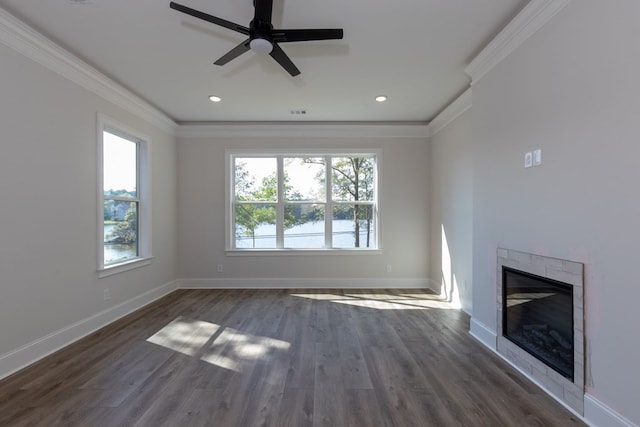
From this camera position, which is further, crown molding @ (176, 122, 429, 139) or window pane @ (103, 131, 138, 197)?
crown molding @ (176, 122, 429, 139)

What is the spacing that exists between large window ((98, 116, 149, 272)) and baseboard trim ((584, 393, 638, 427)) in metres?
4.38

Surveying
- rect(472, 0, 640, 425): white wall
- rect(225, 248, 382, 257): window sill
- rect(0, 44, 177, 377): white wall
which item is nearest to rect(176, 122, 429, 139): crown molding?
rect(0, 44, 177, 377): white wall

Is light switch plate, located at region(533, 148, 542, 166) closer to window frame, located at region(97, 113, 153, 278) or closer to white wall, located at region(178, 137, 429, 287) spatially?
white wall, located at region(178, 137, 429, 287)

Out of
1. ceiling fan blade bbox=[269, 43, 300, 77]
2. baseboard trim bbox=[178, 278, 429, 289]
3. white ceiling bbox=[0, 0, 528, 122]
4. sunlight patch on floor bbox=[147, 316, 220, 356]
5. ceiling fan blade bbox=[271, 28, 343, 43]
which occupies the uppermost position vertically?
white ceiling bbox=[0, 0, 528, 122]

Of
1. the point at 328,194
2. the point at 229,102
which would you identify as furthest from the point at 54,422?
the point at 328,194

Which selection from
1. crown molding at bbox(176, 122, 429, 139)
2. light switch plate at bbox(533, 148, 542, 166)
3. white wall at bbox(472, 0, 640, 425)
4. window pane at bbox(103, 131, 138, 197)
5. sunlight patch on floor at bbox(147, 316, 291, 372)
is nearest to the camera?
white wall at bbox(472, 0, 640, 425)

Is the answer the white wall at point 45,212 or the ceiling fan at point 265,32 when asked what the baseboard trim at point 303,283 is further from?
the ceiling fan at point 265,32

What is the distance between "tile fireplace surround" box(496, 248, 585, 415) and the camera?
76.2 inches

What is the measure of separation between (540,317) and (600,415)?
0.69 meters

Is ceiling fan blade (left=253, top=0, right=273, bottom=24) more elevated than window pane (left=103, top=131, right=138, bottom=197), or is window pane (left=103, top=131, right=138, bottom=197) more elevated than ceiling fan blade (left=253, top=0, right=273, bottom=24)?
ceiling fan blade (left=253, top=0, right=273, bottom=24)

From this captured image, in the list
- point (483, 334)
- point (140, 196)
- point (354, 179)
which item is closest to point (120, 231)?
point (140, 196)

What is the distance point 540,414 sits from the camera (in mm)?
1967

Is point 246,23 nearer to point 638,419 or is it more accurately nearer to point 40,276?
point 40,276

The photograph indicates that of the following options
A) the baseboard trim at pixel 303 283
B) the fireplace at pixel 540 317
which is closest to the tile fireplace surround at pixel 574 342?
the fireplace at pixel 540 317
